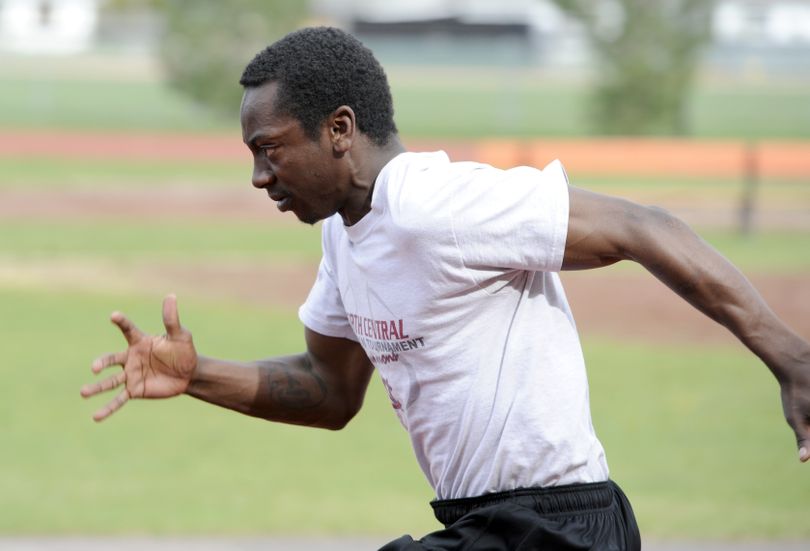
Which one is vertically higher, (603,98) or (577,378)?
(577,378)

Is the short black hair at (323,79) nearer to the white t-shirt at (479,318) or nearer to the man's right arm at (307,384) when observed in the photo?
the white t-shirt at (479,318)

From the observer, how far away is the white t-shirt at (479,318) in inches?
115

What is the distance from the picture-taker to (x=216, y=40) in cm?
3841

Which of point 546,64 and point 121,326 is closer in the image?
point 121,326

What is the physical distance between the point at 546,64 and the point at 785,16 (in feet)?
71.2

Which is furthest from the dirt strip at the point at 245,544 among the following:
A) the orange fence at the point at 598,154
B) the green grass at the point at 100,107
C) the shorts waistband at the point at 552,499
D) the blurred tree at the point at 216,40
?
the blurred tree at the point at 216,40

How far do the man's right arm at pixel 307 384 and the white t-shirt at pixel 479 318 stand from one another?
2.04 ft

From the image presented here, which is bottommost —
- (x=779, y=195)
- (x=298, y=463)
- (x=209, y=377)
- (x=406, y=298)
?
(x=779, y=195)

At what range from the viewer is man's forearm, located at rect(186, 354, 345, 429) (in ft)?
12.2

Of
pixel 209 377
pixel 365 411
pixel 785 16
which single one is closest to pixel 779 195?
pixel 365 411

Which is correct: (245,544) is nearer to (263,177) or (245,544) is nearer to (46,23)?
(263,177)

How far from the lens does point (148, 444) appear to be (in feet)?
28.8

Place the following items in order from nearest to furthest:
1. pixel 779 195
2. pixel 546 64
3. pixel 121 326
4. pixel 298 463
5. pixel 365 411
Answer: pixel 121 326
pixel 298 463
pixel 365 411
pixel 779 195
pixel 546 64

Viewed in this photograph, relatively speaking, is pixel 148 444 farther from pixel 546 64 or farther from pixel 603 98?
pixel 546 64
